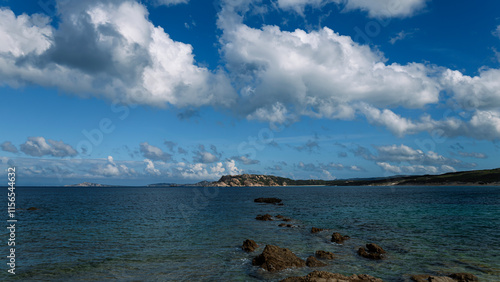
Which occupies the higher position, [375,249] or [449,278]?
[449,278]

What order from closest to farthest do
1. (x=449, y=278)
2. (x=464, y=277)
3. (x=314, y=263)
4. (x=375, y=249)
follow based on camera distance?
(x=449, y=278)
(x=464, y=277)
(x=314, y=263)
(x=375, y=249)

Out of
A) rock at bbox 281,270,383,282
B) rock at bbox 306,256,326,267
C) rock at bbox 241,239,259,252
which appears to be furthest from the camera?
rock at bbox 241,239,259,252

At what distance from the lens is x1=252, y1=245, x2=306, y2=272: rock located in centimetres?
2455

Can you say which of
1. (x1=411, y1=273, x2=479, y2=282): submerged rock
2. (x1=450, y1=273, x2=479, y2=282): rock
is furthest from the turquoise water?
(x1=450, y1=273, x2=479, y2=282): rock

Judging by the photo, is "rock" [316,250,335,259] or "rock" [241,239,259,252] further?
"rock" [241,239,259,252]

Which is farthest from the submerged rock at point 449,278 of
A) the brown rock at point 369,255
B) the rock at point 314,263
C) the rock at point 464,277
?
the rock at point 314,263

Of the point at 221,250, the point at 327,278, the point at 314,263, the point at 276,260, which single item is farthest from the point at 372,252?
the point at 221,250

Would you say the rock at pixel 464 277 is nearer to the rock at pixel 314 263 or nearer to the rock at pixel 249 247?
the rock at pixel 314 263

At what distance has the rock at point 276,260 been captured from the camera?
24.5 meters

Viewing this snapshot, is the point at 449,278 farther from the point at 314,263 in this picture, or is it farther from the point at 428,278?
the point at 314,263

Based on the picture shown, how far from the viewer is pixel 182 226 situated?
2039 inches

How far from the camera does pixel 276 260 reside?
25.1m

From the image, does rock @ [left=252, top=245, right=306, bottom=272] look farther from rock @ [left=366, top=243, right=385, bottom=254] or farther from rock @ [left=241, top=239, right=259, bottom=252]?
rock @ [left=366, top=243, right=385, bottom=254]

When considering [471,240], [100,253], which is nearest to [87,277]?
[100,253]
